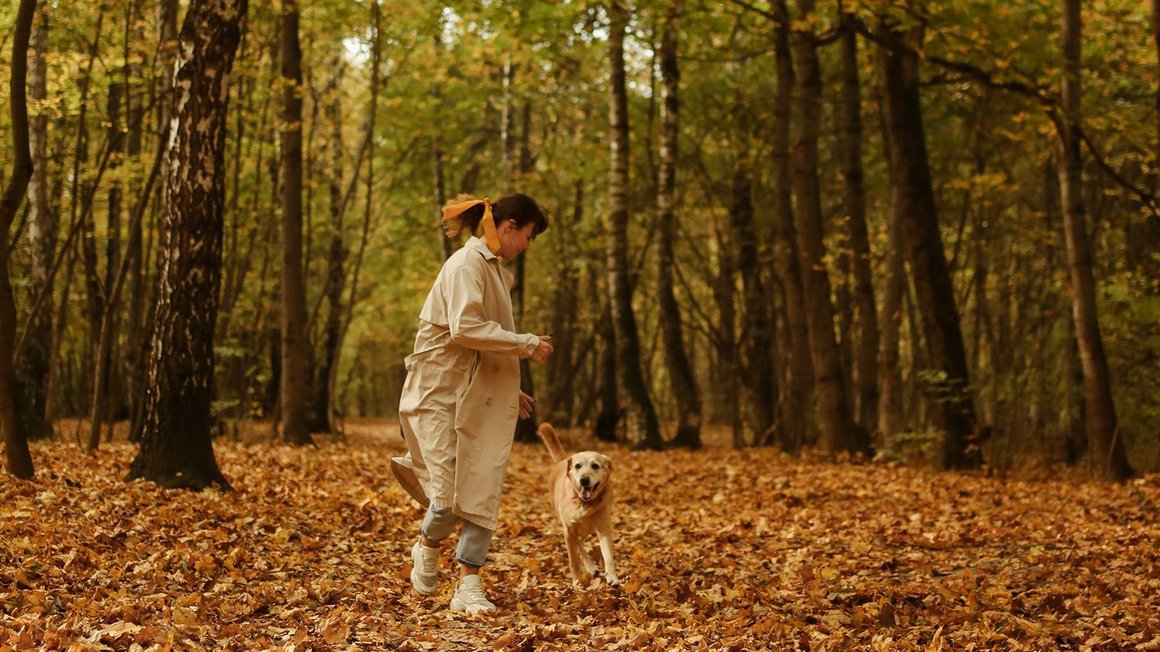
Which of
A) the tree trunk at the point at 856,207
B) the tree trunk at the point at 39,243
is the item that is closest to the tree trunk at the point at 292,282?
the tree trunk at the point at 39,243

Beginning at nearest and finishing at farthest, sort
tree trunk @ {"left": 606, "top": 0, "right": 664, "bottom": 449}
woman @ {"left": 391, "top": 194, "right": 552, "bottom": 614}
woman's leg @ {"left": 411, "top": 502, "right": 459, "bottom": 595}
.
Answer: woman @ {"left": 391, "top": 194, "right": 552, "bottom": 614}, woman's leg @ {"left": 411, "top": 502, "right": 459, "bottom": 595}, tree trunk @ {"left": 606, "top": 0, "right": 664, "bottom": 449}

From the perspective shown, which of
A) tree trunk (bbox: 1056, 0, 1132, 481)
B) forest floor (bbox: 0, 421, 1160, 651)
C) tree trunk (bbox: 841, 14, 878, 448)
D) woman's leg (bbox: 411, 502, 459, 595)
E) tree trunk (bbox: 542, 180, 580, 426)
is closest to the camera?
forest floor (bbox: 0, 421, 1160, 651)

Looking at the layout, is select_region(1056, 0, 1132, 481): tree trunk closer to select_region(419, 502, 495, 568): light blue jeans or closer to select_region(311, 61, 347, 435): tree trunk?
select_region(419, 502, 495, 568): light blue jeans

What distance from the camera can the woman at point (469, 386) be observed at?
236 inches

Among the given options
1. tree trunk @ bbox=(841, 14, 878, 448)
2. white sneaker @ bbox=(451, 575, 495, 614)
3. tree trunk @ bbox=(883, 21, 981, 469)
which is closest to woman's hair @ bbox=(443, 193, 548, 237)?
white sneaker @ bbox=(451, 575, 495, 614)

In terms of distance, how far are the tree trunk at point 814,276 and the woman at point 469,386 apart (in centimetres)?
1038

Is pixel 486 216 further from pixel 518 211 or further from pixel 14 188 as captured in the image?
pixel 14 188

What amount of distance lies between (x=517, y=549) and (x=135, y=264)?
11.6m

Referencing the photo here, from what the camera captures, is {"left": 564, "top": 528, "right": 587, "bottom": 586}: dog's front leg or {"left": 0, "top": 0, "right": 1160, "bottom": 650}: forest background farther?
{"left": 564, "top": 528, "right": 587, "bottom": 586}: dog's front leg

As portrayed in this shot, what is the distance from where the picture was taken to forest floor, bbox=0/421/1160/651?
5.57 metres

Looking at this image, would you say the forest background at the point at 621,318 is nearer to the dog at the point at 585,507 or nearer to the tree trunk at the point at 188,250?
the tree trunk at the point at 188,250

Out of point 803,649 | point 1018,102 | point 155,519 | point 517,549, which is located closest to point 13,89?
point 155,519

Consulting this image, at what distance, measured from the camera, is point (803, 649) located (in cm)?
545

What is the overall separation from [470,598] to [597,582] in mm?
1280
